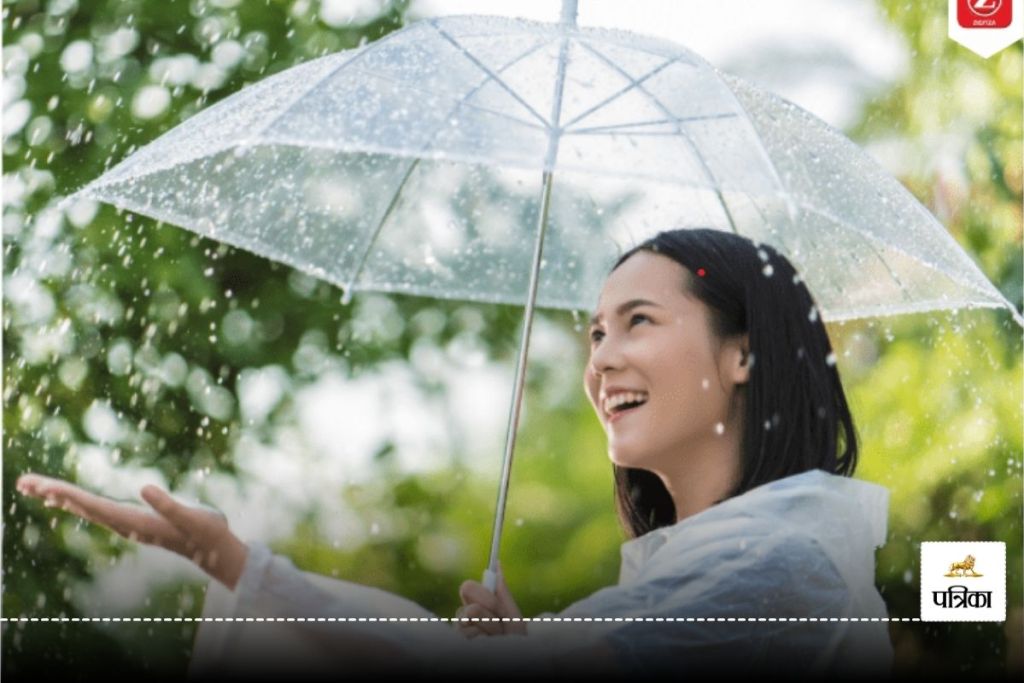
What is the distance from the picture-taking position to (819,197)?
208 centimetres

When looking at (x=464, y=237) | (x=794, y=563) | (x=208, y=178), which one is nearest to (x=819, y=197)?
(x=794, y=563)

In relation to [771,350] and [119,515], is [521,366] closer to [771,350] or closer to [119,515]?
[771,350]

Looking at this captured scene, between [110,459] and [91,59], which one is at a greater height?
[91,59]

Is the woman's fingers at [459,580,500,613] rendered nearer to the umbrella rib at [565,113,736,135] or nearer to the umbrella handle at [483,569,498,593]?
the umbrella handle at [483,569,498,593]

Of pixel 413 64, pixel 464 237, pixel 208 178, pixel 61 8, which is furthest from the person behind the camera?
pixel 61 8

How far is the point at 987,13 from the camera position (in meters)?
3.11

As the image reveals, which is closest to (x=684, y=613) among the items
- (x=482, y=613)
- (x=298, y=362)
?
(x=482, y=613)

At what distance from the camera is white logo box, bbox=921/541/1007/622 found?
3066mm

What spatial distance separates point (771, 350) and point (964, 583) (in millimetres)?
1116

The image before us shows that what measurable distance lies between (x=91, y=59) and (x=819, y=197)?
2.39m

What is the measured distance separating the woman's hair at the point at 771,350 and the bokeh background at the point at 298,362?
4.36 ft

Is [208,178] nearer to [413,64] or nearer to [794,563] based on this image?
[413,64]

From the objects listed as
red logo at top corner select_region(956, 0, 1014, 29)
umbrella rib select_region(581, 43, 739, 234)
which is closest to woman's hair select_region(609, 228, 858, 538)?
umbrella rib select_region(581, 43, 739, 234)

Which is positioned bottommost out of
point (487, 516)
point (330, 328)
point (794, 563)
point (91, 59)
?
point (487, 516)
